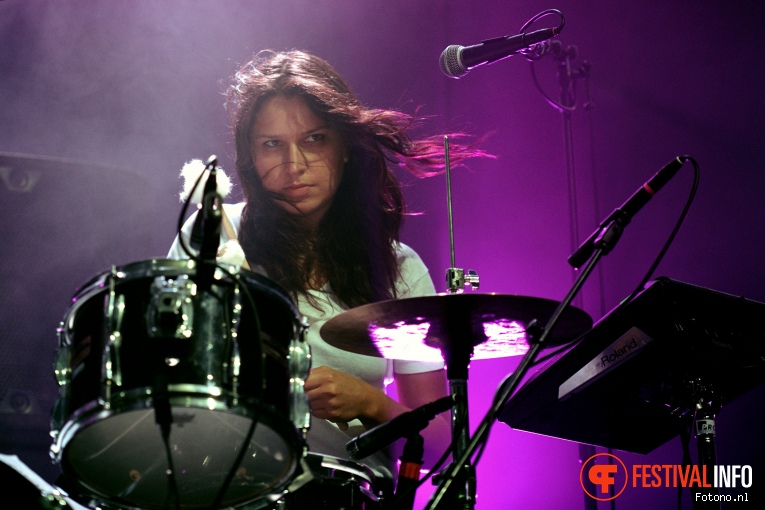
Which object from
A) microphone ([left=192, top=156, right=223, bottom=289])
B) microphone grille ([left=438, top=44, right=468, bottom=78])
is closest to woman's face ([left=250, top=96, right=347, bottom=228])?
microphone grille ([left=438, top=44, right=468, bottom=78])

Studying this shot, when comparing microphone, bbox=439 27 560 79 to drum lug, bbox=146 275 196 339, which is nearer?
drum lug, bbox=146 275 196 339

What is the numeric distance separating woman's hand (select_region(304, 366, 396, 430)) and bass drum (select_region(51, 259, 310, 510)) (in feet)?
0.98

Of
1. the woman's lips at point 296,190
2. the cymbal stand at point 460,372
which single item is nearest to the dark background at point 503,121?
the woman's lips at point 296,190

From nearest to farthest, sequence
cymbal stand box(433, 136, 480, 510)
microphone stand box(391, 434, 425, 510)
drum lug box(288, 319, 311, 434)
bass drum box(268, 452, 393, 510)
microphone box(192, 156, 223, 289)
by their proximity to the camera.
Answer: microphone box(192, 156, 223, 289) < drum lug box(288, 319, 311, 434) < microphone stand box(391, 434, 425, 510) < bass drum box(268, 452, 393, 510) < cymbal stand box(433, 136, 480, 510)

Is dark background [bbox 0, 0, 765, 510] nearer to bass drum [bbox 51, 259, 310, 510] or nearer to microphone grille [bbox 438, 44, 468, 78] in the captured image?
microphone grille [bbox 438, 44, 468, 78]

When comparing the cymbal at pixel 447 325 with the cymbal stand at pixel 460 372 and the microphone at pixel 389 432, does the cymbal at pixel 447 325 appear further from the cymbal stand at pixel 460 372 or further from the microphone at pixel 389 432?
the microphone at pixel 389 432

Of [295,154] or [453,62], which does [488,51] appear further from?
[295,154]

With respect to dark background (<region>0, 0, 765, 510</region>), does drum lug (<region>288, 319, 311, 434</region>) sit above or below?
below

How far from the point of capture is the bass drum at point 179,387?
131cm

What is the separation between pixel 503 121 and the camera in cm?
352

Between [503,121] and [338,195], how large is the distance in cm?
103

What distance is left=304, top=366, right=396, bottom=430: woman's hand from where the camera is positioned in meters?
1.82

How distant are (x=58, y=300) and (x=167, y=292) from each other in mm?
1135

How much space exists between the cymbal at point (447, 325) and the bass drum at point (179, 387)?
31 cm
